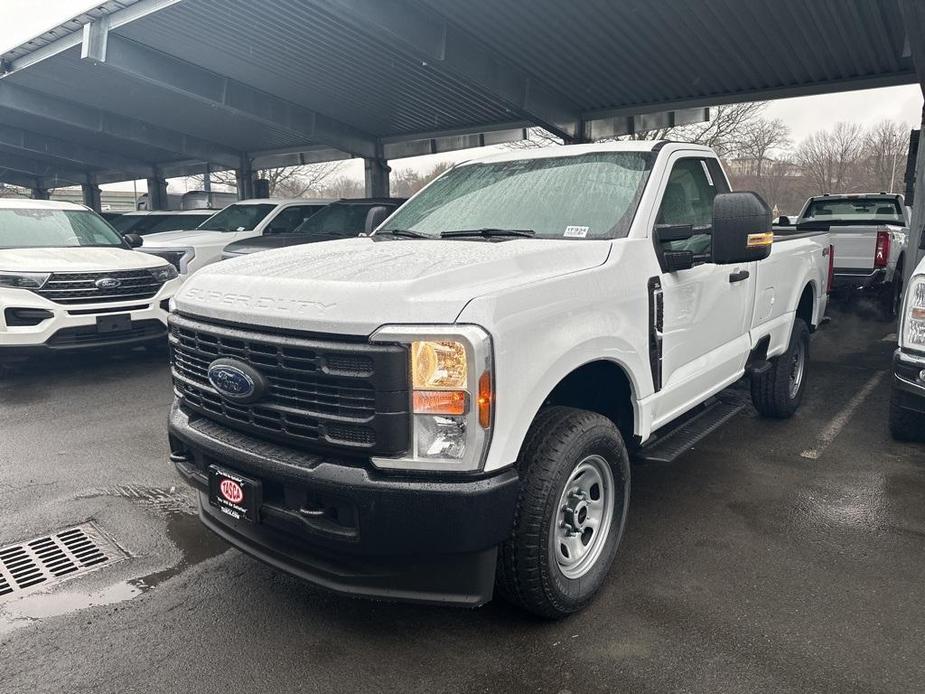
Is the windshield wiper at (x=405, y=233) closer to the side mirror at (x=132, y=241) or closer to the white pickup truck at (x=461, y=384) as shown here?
the white pickup truck at (x=461, y=384)

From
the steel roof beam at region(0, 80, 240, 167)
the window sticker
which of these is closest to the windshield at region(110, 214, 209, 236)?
the steel roof beam at region(0, 80, 240, 167)

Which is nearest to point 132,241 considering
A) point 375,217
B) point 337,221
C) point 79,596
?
point 337,221

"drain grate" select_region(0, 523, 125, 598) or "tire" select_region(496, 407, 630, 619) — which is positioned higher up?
"tire" select_region(496, 407, 630, 619)

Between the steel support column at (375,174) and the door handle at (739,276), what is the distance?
611 inches

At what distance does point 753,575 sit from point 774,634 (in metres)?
0.50

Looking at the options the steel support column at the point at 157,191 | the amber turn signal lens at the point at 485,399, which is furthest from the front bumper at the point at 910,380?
the steel support column at the point at 157,191

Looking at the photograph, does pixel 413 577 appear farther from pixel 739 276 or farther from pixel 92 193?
pixel 92 193

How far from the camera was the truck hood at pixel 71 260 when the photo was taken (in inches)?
279

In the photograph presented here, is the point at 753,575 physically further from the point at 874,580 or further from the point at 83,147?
the point at 83,147

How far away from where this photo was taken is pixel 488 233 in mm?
3660

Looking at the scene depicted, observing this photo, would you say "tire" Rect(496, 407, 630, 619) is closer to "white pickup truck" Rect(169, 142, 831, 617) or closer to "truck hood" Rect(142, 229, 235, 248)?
"white pickup truck" Rect(169, 142, 831, 617)

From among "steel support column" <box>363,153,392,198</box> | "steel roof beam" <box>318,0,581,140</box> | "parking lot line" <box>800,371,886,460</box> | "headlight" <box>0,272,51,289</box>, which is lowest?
"parking lot line" <box>800,371,886,460</box>

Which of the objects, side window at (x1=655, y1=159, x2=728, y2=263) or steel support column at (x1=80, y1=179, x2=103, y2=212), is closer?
side window at (x1=655, y1=159, x2=728, y2=263)

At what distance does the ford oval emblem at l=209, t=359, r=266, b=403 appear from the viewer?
8.89 ft
